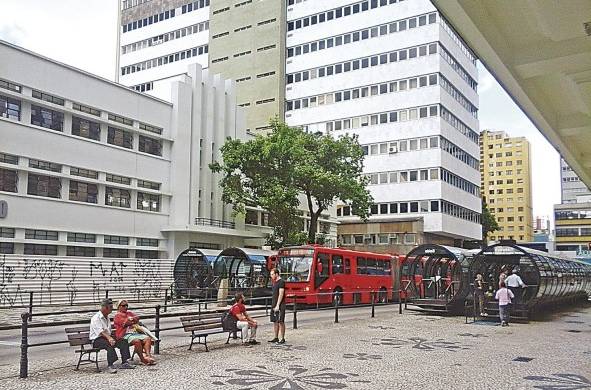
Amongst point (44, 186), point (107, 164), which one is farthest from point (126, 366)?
point (107, 164)

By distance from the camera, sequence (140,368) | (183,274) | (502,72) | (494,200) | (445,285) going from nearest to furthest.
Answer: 1. (502,72)
2. (140,368)
3. (445,285)
4. (183,274)
5. (494,200)

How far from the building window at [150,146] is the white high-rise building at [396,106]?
79.8 ft

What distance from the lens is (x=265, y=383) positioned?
949 centimetres

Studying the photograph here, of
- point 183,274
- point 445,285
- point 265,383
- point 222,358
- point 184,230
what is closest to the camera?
point 265,383

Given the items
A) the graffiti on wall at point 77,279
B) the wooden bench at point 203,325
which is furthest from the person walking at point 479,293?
the graffiti on wall at point 77,279

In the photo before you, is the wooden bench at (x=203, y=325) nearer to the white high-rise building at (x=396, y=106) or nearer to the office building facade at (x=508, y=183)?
the white high-rise building at (x=396, y=106)

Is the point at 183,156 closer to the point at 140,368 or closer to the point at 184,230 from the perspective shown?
the point at 184,230

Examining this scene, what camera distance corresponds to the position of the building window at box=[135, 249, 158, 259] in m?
35.2

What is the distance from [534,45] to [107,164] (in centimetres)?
2887

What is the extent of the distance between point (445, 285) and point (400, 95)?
Answer: 105ft

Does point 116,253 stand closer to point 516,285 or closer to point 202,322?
point 516,285

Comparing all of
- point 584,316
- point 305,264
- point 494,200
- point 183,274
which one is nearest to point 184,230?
point 183,274

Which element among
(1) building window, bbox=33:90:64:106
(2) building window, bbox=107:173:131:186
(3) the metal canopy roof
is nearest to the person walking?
(3) the metal canopy roof

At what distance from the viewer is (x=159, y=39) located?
7331cm
